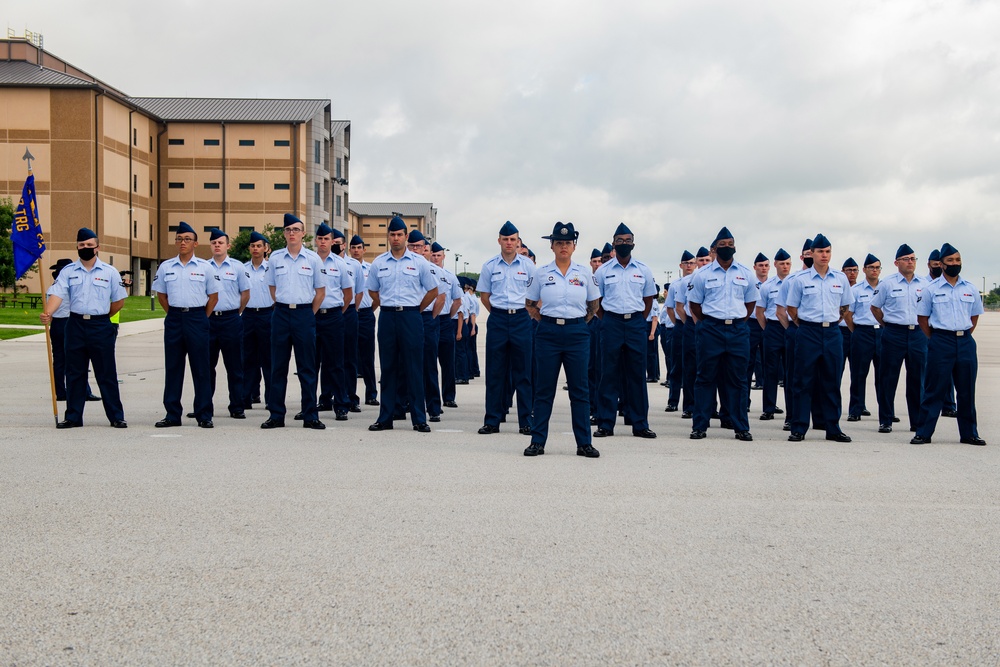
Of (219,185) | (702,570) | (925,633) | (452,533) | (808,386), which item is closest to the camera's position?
(925,633)

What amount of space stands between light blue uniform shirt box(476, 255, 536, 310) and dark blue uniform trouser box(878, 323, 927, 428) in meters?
4.69

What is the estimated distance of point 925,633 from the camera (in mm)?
4477

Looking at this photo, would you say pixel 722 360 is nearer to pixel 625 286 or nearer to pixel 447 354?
pixel 625 286

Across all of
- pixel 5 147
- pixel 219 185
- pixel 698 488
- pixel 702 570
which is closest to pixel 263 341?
pixel 698 488

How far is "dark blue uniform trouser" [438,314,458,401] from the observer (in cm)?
1479

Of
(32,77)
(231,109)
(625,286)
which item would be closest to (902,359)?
(625,286)

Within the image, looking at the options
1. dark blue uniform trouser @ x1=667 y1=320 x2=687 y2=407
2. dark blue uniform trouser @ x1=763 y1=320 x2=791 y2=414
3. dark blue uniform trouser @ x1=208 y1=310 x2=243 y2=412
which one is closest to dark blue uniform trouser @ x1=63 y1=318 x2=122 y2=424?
dark blue uniform trouser @ x1=208 y1=310 x2=243 y2=412

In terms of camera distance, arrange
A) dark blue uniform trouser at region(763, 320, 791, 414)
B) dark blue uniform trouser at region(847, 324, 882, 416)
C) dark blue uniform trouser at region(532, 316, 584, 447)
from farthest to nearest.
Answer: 1. dark blue uniform trouser at region(763, 320, 791, 414)
2. dark blue uniform trouser at region(847, 324, 882, 416)
3. dark blue uniform trouser at region(532, 316, 584, 447)

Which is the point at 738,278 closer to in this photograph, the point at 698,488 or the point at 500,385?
the point at 500,385

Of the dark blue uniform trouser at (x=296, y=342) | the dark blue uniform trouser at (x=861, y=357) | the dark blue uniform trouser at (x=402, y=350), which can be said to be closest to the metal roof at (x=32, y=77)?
the dark blue uniform trouser at (x=296, y=342)

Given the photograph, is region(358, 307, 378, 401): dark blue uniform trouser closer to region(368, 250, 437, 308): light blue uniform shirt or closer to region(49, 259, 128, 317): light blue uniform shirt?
region(368, 250, 437, 308): light blue uniform shirt

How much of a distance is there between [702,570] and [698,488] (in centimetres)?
249

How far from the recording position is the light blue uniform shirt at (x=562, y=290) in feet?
33.3

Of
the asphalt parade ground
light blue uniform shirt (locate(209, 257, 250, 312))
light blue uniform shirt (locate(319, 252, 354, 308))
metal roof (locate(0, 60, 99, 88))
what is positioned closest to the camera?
the asphalt parade ground
